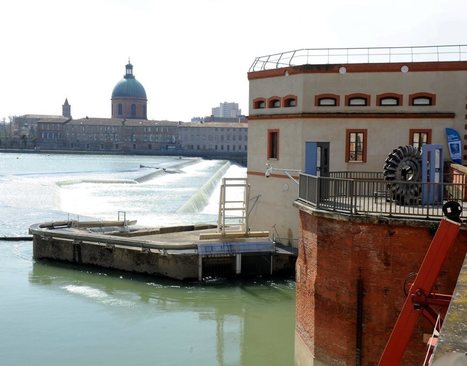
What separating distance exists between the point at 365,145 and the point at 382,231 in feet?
43.7

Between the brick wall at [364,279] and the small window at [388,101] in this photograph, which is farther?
the small window at [388,101]

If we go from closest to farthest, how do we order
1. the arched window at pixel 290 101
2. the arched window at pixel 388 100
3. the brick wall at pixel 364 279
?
1. the brick wall at pixel 364 279
2. the arched window at pixel 388 100
3. the arched window at pixel 290 101

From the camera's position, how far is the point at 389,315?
1376cm

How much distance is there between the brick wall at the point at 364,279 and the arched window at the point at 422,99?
12973mm

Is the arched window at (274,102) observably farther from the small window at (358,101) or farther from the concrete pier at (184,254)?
the concrete pier at (184,254)

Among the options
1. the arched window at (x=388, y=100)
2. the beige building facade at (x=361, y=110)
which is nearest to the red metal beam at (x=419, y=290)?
the beige building facade at (x=361, y=110)

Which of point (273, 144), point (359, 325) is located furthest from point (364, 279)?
point (273, 144)

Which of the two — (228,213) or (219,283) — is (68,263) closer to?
(219,283)

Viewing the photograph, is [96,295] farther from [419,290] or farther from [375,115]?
[419,290]

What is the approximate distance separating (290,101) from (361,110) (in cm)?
346

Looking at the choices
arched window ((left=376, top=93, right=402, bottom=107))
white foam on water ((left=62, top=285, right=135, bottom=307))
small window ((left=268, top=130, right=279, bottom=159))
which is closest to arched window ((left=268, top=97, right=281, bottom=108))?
small window ((left=268, top=130, right=279, bottom=159))

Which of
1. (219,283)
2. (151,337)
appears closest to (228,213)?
(219,283)

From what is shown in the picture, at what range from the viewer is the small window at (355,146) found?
26719 millimetres

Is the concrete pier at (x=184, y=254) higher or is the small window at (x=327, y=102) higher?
the small window at (x=327, y=102)
